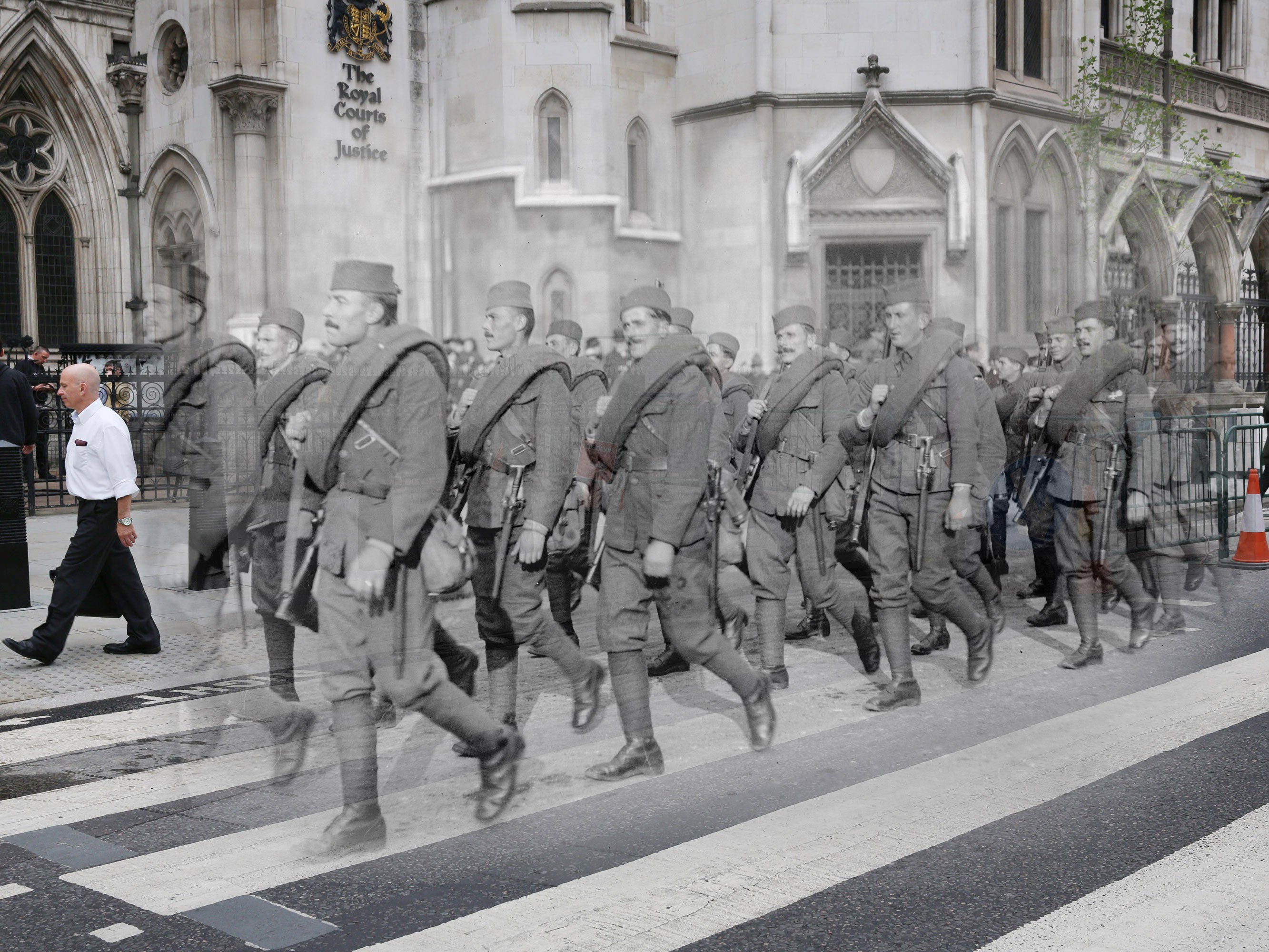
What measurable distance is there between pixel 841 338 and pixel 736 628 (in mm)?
1561

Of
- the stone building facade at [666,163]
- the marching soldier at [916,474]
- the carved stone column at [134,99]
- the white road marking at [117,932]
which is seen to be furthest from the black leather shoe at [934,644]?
the white road marking at [117,932]

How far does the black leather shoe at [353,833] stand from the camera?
4277mm

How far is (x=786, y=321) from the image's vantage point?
6266 mm

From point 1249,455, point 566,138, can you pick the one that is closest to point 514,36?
point 566,138

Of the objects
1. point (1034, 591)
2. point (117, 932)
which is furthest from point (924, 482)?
point (117, 932)

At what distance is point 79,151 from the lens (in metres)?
21.3

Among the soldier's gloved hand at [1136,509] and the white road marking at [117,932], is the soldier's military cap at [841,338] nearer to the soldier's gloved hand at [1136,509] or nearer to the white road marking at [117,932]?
the soldier's gloved hand at [1136,509]

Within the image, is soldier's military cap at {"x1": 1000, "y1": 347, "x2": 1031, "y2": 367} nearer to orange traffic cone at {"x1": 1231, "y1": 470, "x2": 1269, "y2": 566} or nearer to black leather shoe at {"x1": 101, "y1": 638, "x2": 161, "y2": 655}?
orange traffic cone at {"x1": 1231, "y1": 470, "x2": 1269, "y2": 566}

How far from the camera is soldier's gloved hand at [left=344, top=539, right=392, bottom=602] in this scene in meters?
4.19

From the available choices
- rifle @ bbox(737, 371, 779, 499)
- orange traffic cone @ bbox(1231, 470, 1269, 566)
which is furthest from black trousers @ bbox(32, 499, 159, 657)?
orange traffic cone @ bbox(1231, 470, 1269, 566)

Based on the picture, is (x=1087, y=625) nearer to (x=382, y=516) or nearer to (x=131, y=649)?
(x=382, y=516)

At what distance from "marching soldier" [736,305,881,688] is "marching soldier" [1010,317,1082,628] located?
1368 millimetres

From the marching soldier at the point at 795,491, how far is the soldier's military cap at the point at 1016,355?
3.67 feet

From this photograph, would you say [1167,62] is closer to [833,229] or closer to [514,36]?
[833,229]
